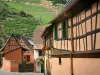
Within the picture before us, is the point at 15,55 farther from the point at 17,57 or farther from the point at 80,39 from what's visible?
the point at 80,39

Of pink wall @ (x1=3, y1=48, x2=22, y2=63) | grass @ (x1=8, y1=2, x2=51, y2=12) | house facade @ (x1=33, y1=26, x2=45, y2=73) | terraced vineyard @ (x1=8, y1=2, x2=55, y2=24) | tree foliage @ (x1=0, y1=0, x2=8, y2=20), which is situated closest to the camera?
house facade @ (x1=33, y1=26, x2=45, y2=73)

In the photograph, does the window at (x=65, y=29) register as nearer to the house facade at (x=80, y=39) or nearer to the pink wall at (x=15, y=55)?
the house facade at (x=80, y=39)

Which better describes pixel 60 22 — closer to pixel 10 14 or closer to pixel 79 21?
pixel 79 21

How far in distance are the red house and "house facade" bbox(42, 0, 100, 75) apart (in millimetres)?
37511

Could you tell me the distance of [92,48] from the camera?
19.2m

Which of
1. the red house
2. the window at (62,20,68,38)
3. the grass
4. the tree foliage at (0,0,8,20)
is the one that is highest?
the grass

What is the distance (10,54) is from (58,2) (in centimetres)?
11264

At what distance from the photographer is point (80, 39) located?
22031 millimetres

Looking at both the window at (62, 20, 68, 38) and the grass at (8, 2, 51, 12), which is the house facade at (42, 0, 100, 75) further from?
the grass at (8, 2, 51, 12)

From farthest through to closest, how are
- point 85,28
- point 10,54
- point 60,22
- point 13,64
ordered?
point 10,54 → point 13,64 → point 60,22 → point 85,28

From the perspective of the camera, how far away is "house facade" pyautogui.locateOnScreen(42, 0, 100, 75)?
18688 mm

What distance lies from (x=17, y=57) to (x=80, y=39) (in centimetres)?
5321

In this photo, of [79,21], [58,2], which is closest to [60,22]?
[79,21]

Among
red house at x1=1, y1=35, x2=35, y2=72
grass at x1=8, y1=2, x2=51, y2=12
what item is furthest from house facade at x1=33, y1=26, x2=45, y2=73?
grass at x1=8, y1=2, x2=51, y2=12
